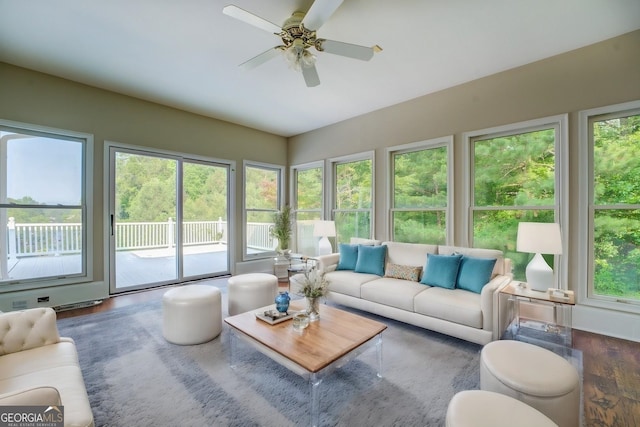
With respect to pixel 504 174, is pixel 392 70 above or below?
above

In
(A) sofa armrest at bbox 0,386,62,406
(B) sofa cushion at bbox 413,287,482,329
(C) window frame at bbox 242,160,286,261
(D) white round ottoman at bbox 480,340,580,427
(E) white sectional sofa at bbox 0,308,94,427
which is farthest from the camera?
(C) window frame at bbox 242,160,286,261

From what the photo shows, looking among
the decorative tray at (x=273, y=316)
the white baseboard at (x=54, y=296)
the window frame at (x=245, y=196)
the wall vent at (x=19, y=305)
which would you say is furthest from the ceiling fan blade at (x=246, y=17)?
the wall vent at (x=19, y=305)

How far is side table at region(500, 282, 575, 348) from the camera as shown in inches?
104

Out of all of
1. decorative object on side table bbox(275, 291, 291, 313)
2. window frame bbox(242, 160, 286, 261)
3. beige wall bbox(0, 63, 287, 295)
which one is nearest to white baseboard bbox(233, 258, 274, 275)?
window frame bbox(242, 160, 286, 261)

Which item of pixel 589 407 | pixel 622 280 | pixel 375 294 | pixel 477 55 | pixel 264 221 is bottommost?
pixel 589 407

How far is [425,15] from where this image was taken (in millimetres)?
2512

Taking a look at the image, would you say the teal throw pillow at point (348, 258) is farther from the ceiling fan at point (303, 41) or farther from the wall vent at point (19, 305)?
the wall vent at point (19, 305)

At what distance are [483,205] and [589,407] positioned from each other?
2462 millimetres

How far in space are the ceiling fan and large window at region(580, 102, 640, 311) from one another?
2687mm

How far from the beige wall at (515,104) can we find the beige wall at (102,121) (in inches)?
107

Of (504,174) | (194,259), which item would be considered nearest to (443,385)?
(504,174)

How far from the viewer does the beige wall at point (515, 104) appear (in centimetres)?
289

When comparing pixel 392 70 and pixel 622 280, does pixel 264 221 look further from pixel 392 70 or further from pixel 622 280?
pixel 622 280

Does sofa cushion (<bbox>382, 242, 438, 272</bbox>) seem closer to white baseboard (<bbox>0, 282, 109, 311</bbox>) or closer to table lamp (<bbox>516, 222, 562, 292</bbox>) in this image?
table lamp (<bbox>516, 222, 562, 292</bbox>)
